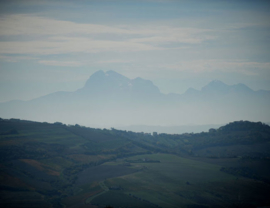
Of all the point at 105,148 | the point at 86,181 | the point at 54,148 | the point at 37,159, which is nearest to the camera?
the point at 86,181

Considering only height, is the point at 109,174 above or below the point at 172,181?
above

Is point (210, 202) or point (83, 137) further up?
point (83, 137)

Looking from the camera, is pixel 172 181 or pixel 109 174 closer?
pixel 172 181

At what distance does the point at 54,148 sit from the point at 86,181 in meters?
30.7

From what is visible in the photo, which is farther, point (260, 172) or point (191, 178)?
point (260, 172)

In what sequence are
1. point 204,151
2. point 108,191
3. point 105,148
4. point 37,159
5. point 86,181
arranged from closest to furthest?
1. point 108,191
2. point 86,181
3. point 37,159
4. point 105,148
5. point 204,151

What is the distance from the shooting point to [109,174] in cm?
11288

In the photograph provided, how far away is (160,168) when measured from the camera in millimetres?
122875

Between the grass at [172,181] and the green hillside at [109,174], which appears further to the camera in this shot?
the grass at [172,181]

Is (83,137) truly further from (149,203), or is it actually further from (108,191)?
(149,203)

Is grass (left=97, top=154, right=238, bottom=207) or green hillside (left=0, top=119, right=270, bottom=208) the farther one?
grass (left=97, top=154, right=238, bottom=207)

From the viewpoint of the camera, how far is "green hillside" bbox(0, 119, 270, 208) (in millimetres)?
89812

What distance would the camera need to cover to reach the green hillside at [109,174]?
8981 centimetres

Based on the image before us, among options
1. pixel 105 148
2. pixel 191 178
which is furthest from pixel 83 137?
pixel 191 178
